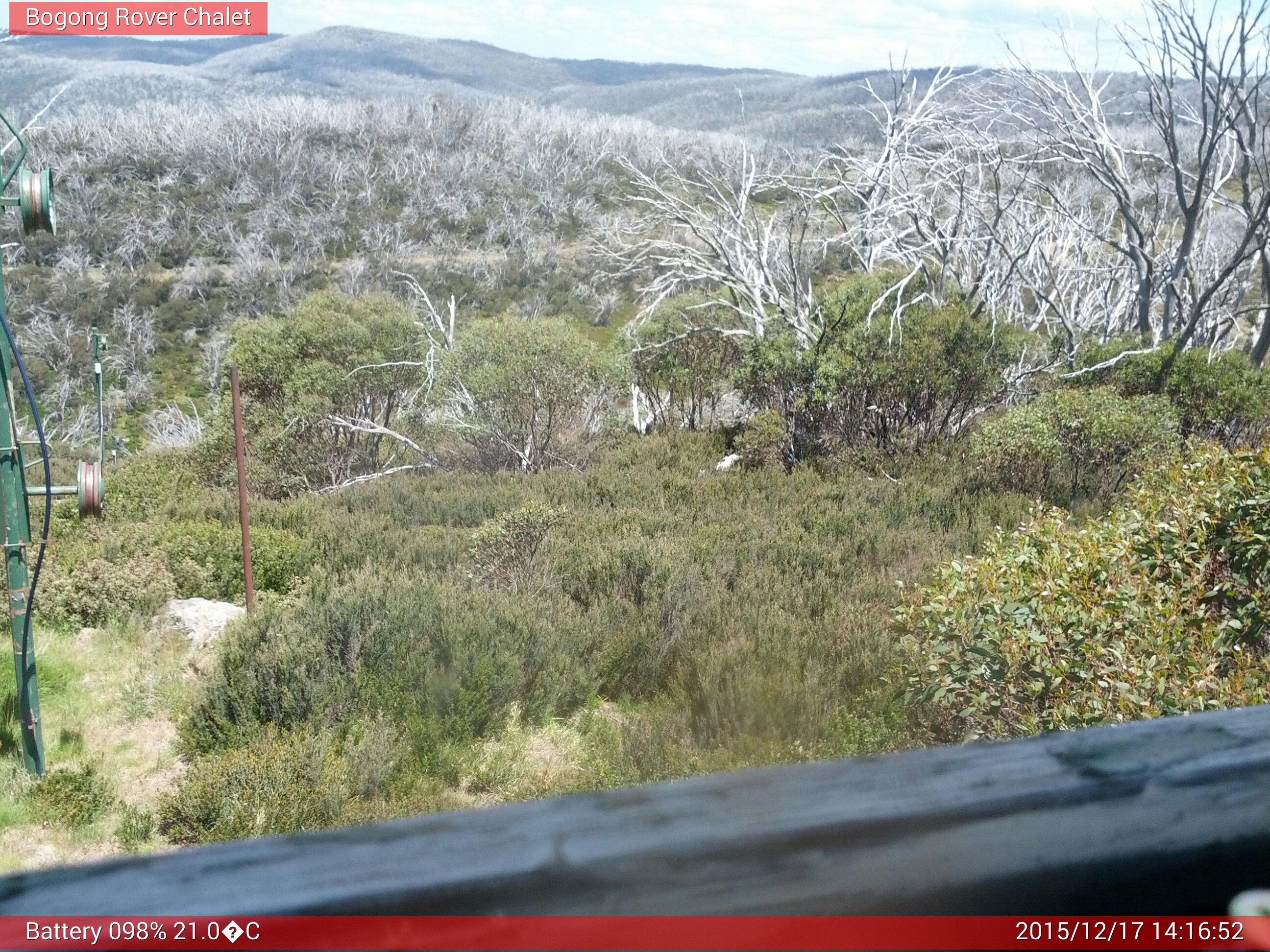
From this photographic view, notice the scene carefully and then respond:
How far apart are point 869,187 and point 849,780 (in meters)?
14.8

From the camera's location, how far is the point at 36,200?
201 inches

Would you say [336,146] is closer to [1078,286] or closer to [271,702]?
[1078,286]

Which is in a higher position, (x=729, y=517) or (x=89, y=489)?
(x=89, y=489)

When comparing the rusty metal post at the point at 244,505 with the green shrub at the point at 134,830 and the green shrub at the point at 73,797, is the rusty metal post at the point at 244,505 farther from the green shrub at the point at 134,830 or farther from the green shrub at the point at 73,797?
the green shrub at the point at 134,830

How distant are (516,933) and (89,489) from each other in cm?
545

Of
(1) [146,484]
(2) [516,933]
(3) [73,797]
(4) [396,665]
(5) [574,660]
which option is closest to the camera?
(2) [516,933]

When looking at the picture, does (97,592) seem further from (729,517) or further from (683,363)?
(683,363)

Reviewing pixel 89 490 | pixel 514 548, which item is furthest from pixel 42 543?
pixel 514 548

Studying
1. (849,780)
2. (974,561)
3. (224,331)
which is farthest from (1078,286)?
(224,331)

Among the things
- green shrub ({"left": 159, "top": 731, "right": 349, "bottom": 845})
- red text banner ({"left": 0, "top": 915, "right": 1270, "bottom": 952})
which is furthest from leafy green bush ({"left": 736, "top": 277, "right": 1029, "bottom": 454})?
red text banner ({"left": 0, "top": 915, "right": 1270, "bottom": 952})

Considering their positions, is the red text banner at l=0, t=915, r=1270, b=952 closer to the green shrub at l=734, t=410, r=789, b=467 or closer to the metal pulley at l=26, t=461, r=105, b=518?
the metal pulley at l=26, t=461, r=105, b=518

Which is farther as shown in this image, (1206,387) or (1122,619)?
(1206,387)

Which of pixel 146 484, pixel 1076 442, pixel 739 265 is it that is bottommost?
pixel 146 484

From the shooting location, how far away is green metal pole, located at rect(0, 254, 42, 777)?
205 inches
